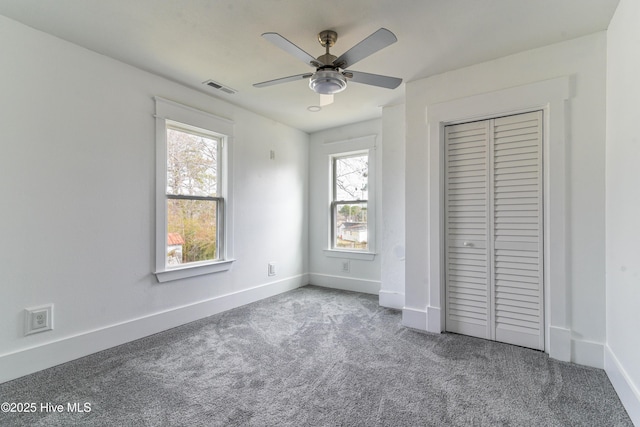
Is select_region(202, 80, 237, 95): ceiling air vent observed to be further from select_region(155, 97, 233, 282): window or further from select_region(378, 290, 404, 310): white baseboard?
select_region(378, 290, 404, 310): white baseboard

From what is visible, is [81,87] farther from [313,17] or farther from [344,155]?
[344,155]

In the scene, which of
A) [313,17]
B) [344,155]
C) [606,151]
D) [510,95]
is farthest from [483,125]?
[344,155]

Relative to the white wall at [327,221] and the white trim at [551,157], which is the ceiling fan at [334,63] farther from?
the white wall at [327,221]

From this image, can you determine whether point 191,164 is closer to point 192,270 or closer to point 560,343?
point 192,270

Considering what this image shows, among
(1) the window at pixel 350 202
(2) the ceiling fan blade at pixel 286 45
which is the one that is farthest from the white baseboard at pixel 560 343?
(2) the ceiling fan blade at pixel 286 45

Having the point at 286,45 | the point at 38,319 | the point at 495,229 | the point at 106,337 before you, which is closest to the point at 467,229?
the point at 495,229

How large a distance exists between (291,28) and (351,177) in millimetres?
2591

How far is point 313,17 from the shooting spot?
2012 mm

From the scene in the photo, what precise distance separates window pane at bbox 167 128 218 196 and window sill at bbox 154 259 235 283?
2.55 ft

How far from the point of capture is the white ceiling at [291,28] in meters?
1.92

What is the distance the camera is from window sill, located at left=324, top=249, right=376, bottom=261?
425 centimetres

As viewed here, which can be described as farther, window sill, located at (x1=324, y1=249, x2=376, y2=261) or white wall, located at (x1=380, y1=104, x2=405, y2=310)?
window sill, located at (x1=324, y1=249, x2=376, y2=261)

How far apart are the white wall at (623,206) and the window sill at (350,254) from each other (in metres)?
2.51

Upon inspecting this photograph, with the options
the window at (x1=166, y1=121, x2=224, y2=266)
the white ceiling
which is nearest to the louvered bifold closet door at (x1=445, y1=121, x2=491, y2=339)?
the white ceiling
